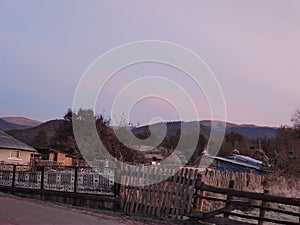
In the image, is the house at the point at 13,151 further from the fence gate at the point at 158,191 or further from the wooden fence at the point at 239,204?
the wooden fence at the point at 239,204

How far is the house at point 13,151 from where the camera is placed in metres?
52.5

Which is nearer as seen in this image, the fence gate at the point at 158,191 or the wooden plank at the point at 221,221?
the wooden plank at the point at 221,221

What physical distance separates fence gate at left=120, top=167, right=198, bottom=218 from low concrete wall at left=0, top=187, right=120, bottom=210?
75 centimetres

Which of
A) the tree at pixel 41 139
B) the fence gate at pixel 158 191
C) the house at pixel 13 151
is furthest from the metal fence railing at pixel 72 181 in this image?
the tree at pixel 41 139

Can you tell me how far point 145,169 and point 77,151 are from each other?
118ft

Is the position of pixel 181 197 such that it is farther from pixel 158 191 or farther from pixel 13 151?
pixel 13 151

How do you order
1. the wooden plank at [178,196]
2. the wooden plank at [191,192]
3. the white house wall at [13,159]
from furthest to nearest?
the white house wall at [13,159]
the wooden plank at [178,196]
the wooden plank at [191,192]

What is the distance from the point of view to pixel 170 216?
1479 centimetres

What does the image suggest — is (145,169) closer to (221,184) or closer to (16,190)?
(221,184)

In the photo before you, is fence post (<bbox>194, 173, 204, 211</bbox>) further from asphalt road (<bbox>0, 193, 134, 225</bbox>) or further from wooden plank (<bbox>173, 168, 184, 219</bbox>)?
asphalt road (<bbox>0, 193, 134, 225</bbox>)

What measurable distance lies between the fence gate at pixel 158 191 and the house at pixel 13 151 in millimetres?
37214

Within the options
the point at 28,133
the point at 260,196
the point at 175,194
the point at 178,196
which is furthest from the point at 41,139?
the point at 260,196

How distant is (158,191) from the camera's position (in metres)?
15.4

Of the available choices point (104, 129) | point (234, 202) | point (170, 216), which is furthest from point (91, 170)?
point (104, 129)
